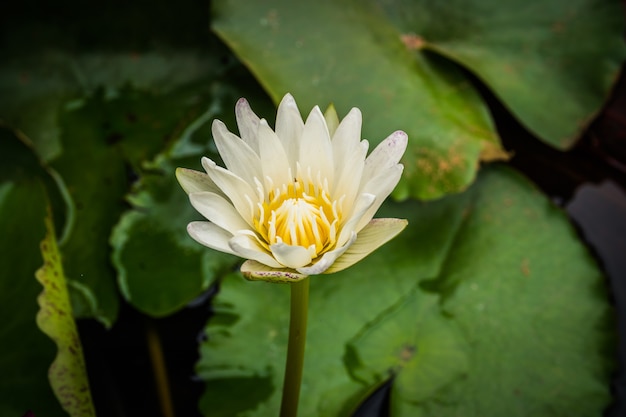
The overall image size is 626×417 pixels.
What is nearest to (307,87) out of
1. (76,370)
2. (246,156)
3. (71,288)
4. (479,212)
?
(479,212)

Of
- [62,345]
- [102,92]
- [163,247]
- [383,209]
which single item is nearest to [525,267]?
[383,209]

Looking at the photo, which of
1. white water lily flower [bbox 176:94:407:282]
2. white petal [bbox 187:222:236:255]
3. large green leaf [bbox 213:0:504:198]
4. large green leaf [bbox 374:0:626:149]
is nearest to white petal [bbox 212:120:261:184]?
white water lily flower [bbox 176:94:407:282]

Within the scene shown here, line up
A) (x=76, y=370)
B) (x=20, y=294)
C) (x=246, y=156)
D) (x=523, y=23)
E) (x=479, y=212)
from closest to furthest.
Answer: (x=246, y=156)
(x=76, y=370)
(x=20, y=294)
(x=479, y=212)
(x=523, y=23)

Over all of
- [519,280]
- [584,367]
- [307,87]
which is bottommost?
[584,367]

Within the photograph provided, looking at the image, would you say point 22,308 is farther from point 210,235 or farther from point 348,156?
point 348,156

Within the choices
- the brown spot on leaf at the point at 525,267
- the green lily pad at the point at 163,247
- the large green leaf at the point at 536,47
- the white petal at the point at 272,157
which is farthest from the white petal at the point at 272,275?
the large green leaf at the point at 536,47

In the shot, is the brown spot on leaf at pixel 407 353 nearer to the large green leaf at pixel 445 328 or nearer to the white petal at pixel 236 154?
the large green leaf at pixel 445 328

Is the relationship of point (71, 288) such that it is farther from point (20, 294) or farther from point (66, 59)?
point (66, 59)
